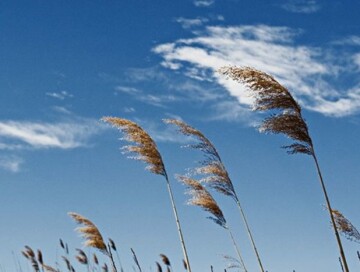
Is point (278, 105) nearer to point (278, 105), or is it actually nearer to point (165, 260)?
point (278, 105)

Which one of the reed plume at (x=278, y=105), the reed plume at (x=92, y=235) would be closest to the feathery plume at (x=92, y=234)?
the reed plume at (x=92, y=235)

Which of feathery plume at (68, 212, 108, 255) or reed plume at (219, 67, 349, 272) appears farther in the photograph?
feathery plume at (68, 212, 108, 255)

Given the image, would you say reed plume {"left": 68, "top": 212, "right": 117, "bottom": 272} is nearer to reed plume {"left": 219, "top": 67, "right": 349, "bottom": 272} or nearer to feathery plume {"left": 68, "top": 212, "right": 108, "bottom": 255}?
feathery plume {"left": 68, "top": 212, "right": 108, "bottom": 255}

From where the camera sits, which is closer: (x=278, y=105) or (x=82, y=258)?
(x=278, y=105)

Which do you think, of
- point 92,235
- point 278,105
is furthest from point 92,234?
point 278,105

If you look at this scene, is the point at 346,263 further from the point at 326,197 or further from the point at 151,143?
the point at 151,143

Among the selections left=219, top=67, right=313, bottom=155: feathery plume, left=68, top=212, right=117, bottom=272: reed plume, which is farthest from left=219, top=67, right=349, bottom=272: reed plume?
left=68, top=212, right=117, bottom=272: reed plume

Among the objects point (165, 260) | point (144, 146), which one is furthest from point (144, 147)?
point (165, 260)

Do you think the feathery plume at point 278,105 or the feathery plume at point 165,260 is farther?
the feathery plume at point 165,260

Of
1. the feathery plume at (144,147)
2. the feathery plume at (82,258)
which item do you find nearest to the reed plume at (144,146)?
the feathery plume at (144,147)

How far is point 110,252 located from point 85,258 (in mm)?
3066

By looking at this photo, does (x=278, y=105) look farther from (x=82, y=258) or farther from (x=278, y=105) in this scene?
(x=82, y=258)

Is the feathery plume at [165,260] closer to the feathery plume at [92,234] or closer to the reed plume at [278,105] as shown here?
the feathery plume at [92,234]

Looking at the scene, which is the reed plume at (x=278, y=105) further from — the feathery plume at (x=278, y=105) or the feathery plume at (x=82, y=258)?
the feathery plume at (x=82, y=258)
